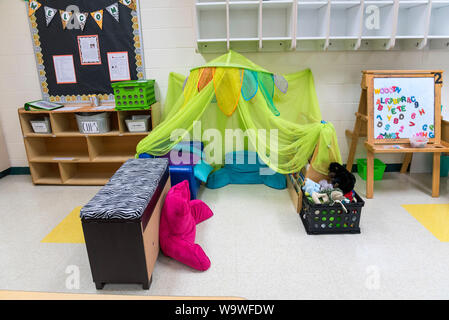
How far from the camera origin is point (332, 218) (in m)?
2.49

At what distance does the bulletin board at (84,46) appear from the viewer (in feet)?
10.9

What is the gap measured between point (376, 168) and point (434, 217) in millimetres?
855

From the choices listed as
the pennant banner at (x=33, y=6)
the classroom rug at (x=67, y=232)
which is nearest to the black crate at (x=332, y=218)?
the classroom rug at (x=67, y=232)

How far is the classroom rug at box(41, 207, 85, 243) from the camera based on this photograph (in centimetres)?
252

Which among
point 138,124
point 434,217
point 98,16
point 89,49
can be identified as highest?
point 98,16

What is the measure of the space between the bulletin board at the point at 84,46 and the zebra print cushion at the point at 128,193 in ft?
4.77

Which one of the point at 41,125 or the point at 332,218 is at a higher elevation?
the point at 41,125

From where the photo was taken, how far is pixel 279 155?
2879mm

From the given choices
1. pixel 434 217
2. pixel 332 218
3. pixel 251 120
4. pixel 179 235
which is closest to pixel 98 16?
pixel 251 120

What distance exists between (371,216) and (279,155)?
0.96m

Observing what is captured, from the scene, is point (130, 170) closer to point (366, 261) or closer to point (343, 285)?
point (343, 285)

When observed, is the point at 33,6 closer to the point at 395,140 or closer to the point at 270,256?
the point at 270,256

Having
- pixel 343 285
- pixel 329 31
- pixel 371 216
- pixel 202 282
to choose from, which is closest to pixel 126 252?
pixel 202 282

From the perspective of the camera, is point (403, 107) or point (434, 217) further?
point (403, 107)
